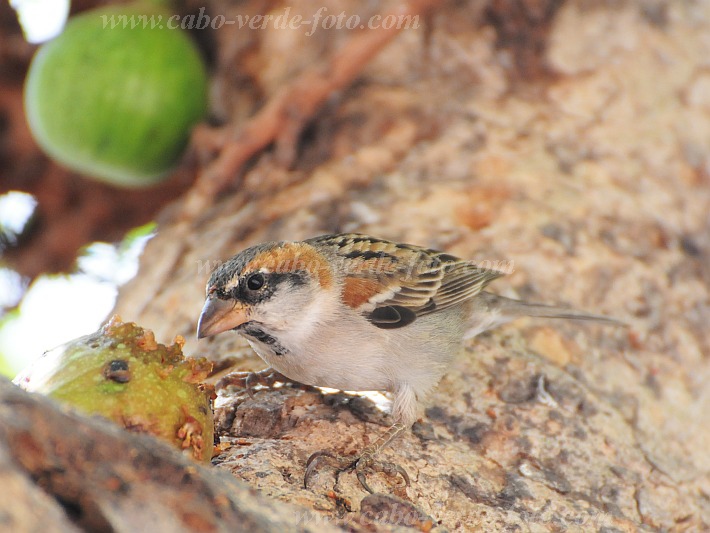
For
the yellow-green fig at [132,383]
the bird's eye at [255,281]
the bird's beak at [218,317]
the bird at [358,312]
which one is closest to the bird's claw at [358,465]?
the bird at [358,312]

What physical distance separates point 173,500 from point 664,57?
436cm

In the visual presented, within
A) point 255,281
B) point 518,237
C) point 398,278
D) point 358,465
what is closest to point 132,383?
point 358,465

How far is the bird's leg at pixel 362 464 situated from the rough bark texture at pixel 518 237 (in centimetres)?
3

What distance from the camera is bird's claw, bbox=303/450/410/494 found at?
8.36 ft

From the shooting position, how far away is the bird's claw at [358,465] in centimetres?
255

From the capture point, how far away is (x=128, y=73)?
13.3ft

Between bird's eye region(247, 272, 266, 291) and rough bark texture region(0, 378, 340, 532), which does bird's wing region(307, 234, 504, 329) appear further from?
rough bark texture region(0, 378, 340, 532)

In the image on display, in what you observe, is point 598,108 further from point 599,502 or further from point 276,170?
point 599,502

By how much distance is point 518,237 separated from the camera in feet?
13.2

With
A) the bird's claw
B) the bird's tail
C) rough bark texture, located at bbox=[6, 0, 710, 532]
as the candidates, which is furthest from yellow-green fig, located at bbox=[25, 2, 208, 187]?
the bird's claw

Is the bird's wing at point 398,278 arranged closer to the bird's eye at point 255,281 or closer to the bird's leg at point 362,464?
the bird's eye at point 255,281

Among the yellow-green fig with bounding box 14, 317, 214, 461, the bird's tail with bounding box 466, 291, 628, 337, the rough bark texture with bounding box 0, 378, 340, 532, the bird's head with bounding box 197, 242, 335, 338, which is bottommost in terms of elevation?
the bird's tail with bounding box 466, 291, 628, 337

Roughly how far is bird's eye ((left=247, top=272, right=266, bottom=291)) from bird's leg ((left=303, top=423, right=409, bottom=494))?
2.83 ft

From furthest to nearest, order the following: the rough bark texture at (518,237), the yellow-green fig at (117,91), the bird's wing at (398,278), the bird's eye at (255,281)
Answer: the yellow-green fig at (117,91) → the bird's wing at (398,278) → the bird's eye at (255,281) → the rough bark texture at (518,237)
